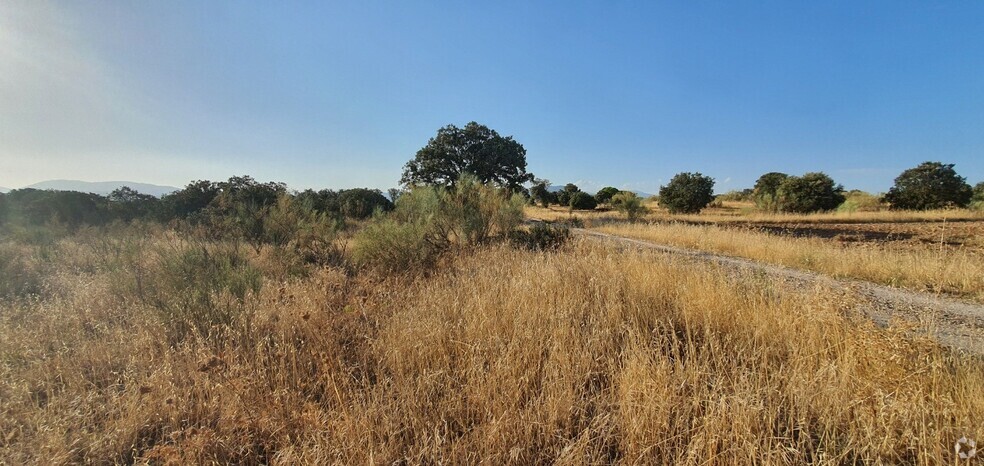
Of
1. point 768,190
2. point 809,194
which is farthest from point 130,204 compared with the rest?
point 768,190

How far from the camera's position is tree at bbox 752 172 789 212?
93.1ft

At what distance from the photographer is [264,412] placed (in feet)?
7.66

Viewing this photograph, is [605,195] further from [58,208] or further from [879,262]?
[58,208]

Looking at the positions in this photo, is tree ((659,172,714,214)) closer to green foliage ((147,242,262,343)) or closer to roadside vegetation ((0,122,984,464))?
roadside vegetation ((0,122,984,464))

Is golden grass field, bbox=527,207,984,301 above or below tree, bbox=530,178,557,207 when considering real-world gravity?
below

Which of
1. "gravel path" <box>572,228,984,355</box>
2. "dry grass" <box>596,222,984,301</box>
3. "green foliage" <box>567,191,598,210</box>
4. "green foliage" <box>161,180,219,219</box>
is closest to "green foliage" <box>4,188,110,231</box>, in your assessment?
"green foliage" <box>161,180,219,219</box>

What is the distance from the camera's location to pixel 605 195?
1916 inches

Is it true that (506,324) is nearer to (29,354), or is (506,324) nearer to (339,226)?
(29,354)

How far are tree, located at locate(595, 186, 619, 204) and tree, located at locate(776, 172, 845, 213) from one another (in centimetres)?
2074

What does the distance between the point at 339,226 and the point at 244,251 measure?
4.51 meters

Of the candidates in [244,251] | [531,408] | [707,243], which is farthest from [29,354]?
[707,243]

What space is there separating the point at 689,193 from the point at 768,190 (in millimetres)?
11417

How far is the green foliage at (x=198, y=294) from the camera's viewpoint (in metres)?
3.73

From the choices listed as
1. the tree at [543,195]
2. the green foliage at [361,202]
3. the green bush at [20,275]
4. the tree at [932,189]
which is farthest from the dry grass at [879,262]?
the tree at [543,195]
